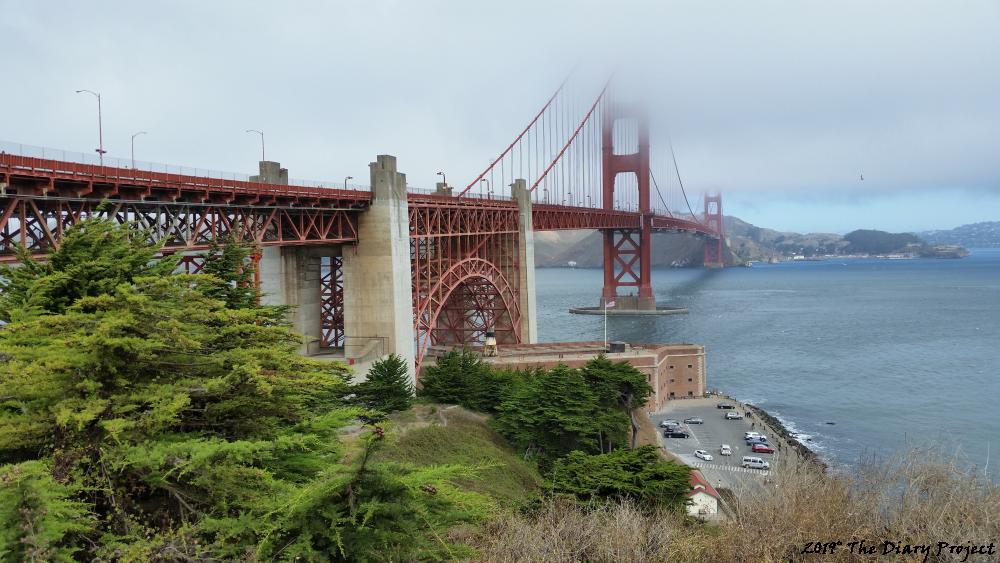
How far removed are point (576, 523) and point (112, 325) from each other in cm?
606

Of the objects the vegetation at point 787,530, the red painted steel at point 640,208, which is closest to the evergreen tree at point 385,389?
the vegetation at point 787,530

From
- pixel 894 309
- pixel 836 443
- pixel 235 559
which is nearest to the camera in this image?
pixel 235 559

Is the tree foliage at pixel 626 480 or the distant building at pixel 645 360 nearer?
the tree foliage at pixel 626 480

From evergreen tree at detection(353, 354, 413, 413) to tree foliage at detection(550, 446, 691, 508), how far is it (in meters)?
8.76

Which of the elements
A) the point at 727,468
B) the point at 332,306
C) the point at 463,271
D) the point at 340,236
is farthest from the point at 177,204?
the point at 727,468

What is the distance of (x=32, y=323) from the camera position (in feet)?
24.7

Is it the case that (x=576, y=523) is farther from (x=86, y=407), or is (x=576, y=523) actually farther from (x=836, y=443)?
(x=836, y=443)

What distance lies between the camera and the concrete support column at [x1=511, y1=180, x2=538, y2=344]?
4159cm

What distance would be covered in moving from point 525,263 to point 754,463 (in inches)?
638

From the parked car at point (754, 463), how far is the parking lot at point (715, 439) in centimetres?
28

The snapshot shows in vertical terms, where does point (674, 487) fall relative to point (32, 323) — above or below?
below

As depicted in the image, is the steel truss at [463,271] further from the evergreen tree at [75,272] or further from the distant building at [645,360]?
the evergreen tree at [75,272]

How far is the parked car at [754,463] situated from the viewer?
98.3 feet

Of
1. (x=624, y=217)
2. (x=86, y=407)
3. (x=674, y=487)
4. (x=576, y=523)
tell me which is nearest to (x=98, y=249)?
(x=86, y=407)
